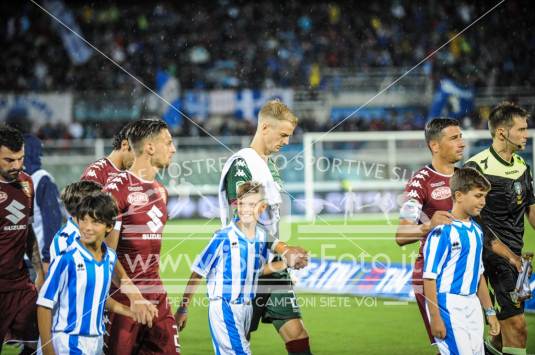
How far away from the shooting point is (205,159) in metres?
19.9

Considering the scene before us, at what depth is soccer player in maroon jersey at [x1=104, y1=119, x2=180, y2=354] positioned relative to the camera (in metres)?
5.47

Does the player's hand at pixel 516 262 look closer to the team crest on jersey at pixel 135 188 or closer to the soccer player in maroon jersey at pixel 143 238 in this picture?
the soccer player in maroon jersey at pixel 143 238

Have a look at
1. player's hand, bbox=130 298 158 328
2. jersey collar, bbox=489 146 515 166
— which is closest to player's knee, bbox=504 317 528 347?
jersey collar, bbox=489 146 515 166

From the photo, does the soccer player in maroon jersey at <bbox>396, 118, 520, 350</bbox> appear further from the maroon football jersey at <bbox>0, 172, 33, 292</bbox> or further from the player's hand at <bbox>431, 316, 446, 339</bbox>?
the maroon football jersey at <bbox>0, 172, 33, 292</bbox>

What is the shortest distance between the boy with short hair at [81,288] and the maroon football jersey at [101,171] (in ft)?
5.44

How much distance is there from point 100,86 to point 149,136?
68.2 feet

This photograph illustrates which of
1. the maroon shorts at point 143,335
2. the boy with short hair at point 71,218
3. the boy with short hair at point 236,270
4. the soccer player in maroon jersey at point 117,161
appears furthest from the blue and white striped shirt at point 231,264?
the soccer player in maroon jersey at point 117,161

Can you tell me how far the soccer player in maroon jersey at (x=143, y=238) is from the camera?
17.9ft

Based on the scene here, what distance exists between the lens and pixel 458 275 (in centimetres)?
536

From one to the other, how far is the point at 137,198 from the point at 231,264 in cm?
79

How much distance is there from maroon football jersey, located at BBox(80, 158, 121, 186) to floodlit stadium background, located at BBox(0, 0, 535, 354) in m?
2.21

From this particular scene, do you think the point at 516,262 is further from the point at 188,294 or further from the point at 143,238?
the point at 143,238

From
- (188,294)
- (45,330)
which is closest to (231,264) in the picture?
(188,294)

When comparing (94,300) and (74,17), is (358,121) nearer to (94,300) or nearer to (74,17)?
(74,17)
